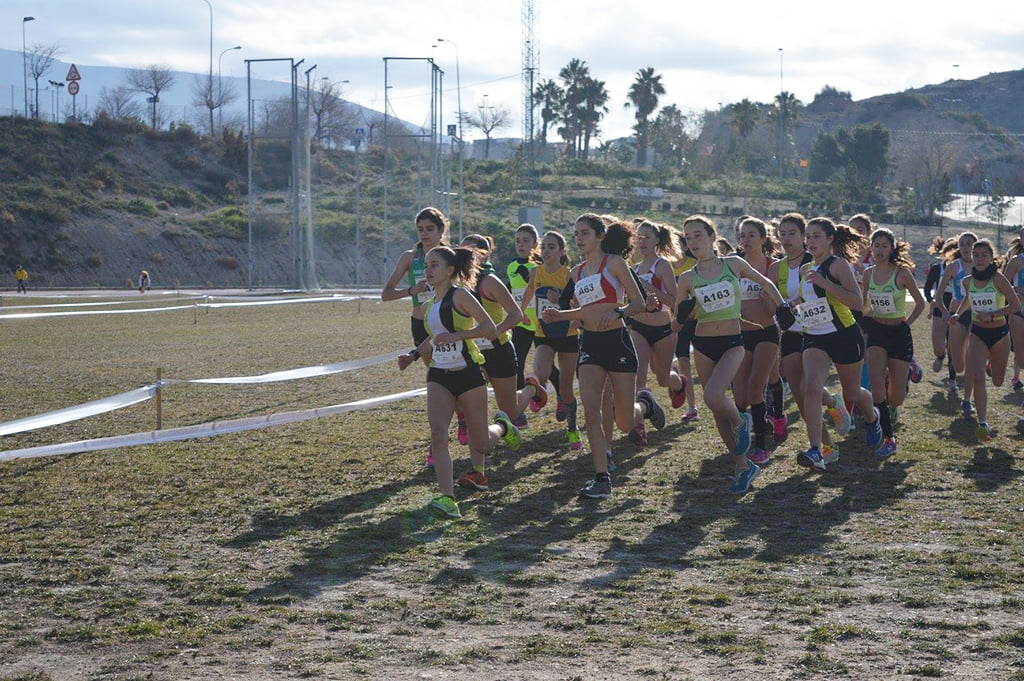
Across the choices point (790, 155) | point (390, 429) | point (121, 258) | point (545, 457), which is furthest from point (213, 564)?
point (790, 155)

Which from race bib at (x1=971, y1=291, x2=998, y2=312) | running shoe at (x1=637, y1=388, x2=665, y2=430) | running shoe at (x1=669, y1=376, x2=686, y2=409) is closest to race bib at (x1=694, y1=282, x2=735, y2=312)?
running shoe at (x1=637, y1=388, x2=665, y2=430)

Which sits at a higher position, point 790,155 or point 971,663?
point 790,155

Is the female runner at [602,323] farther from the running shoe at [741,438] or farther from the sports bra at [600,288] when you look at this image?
the running shoe at [741,438]

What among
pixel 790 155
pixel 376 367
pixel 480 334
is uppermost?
pixel 790 155

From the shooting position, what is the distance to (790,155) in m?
120

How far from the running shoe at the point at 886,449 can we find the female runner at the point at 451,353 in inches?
162

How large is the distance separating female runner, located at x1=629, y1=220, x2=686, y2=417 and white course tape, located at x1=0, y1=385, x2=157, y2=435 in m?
4.79

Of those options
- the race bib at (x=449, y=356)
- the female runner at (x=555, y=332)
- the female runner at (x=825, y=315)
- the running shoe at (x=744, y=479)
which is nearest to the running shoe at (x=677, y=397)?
the female runner at (x=555, y=332)

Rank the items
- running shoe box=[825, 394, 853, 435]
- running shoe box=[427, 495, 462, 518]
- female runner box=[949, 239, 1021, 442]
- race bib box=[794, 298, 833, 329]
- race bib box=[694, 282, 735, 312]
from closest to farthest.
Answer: running shoe box=[427, 495, 462, 518]
race bib box=[694, 282, 735, 312]
race bib box=[794, 298, 833, 329]
running shoe box=[825, 394, 853, 435]
female runner box=[949, 239, 1021, 442]

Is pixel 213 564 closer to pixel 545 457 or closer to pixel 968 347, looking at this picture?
pixel 545 457

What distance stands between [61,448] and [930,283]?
11.3m

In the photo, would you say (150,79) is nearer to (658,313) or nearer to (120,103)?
(120,103)

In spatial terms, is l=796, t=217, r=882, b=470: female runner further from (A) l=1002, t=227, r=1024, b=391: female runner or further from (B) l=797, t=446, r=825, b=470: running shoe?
(A) l=1002, t=227, r=1024, b=391: female runner

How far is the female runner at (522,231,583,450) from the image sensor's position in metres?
11.4
